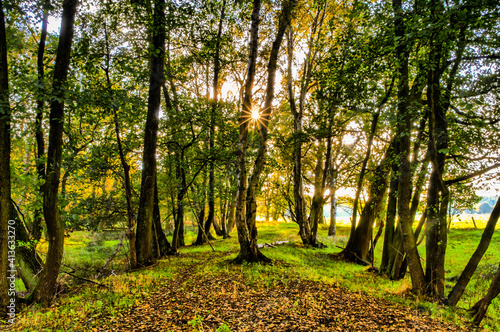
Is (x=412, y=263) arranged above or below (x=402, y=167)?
below

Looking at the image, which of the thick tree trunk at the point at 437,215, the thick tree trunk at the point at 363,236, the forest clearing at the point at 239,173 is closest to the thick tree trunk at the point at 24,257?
the forest clearing at the point at 239,173

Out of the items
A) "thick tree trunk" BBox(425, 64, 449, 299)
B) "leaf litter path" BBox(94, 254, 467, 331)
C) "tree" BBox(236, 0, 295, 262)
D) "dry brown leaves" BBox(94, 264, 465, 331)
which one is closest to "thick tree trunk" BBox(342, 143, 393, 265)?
"thick tree trunk" BBox(425, 64, 449, 299)

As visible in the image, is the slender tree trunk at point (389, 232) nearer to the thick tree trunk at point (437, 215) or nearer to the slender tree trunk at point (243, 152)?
the thick tree trunk at point (437, 215)

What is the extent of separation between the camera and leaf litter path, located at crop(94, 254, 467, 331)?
5.14 m

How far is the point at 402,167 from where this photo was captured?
7.52m

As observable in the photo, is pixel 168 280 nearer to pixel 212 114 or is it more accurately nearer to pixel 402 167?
pixel 212 114

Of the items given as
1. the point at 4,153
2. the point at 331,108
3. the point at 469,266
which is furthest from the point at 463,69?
the point at 4,153

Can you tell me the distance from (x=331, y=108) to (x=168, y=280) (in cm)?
893

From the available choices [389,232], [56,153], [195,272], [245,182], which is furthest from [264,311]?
[389,232]

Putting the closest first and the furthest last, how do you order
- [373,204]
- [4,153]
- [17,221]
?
[4,153] → [17,221] → [373,204]

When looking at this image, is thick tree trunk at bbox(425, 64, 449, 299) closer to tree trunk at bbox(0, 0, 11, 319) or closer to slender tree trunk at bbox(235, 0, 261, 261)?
slender tree trunk at bbox(235, 0, 261, 261)

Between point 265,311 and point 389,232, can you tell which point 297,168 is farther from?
point 265,311

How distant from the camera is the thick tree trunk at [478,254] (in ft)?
20.3

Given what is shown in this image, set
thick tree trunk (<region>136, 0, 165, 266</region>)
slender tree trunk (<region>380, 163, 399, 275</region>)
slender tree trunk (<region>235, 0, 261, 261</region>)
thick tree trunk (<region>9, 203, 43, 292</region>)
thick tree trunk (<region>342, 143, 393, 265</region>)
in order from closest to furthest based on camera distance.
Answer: thick tree trunk (<region>9, 203, 43, 292</region>) < slender tree trunk (<region>235, 0, 261, 261</region>) < thick tree trunk (<region>136, 0, 165, 266</region>) < slender tree trunk (<region>380, 163, 399, 275</region>) < thick tree trunk (<region>342, 143, 393, 265</region>)
